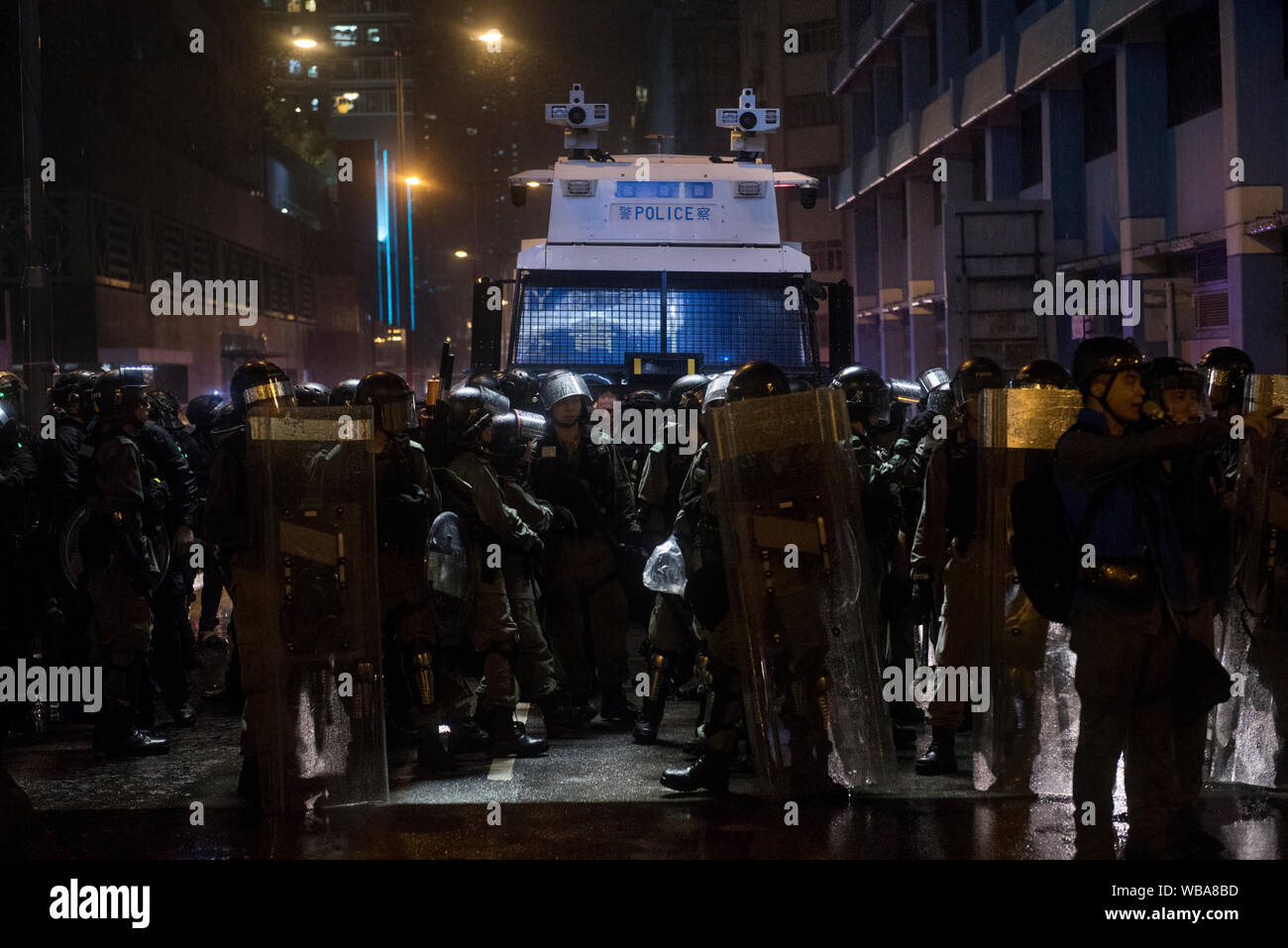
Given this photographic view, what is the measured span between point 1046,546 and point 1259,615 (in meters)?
1.78

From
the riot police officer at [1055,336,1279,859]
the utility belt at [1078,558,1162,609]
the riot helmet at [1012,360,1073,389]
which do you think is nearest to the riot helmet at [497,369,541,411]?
the riot helmet at [1012,360,1073,389]

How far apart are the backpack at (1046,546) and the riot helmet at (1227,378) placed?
2.16 metres

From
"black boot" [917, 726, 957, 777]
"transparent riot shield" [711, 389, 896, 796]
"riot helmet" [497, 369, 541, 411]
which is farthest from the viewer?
"riot helmet" [497, 369, 541, 411]

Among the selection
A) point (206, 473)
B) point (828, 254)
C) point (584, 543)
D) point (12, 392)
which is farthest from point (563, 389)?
point (828, 254)

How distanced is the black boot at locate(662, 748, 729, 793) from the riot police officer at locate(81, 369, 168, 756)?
9.33ft

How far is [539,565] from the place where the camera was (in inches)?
292

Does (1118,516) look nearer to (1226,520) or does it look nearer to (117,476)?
(1226,520)

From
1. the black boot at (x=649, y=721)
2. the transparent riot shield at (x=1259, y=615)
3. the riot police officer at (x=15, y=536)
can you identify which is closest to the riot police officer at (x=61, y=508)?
the riot police officer at (x=15, y=536)

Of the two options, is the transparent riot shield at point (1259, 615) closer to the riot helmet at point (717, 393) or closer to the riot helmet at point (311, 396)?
the riot helmet at point (717, 393)

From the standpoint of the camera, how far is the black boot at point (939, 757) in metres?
6.08

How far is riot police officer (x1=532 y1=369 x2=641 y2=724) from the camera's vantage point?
739 centimetres

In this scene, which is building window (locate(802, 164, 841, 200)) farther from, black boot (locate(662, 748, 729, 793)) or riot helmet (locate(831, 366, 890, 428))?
black boot (locate(662, 748, 729, 793))

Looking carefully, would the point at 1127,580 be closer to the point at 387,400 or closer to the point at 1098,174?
the point at 387,400
